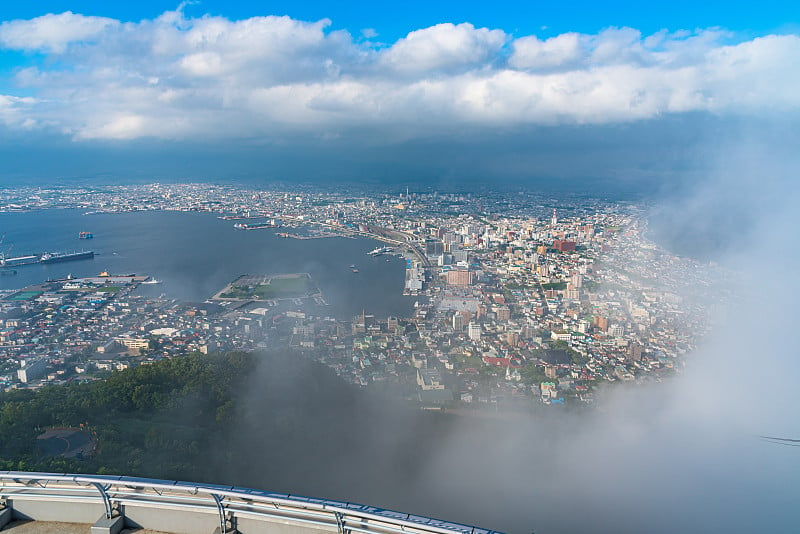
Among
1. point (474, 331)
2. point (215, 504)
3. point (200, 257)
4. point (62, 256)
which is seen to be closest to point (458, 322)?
point (474, 331)

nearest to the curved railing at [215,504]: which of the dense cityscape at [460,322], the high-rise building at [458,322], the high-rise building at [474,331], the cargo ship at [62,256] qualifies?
the dense cityscape at [460,322]

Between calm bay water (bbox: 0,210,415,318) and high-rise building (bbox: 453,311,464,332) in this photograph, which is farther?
calm bay water (bbox: 0,210,415,318)

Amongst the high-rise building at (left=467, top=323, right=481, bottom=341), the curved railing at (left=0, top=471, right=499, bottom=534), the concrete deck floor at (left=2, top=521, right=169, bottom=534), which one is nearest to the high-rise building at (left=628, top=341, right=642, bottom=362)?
the high-rise building at (left=467, top=323, right=481, bottom=341)

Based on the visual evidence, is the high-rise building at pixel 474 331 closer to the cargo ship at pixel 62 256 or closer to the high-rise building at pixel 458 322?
the high-rise building at pixel 458 322

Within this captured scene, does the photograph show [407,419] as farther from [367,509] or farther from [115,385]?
[367,509]

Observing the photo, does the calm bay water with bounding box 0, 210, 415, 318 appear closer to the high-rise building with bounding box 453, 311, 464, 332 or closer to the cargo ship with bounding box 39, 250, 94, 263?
the cargo ship with bounding box 39, 250, 94, 263

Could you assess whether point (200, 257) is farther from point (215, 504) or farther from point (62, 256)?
point (215, 504)
